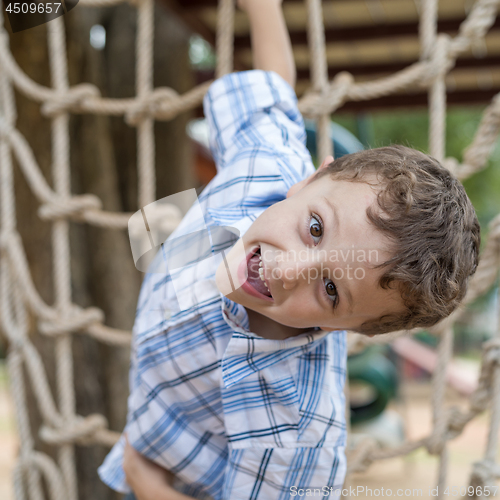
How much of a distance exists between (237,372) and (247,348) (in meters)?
0.03

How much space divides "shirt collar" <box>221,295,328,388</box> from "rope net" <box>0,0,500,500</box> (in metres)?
0.24

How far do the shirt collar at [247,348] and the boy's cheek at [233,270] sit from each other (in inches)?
1.3

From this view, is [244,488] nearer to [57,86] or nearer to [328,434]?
[328,434]

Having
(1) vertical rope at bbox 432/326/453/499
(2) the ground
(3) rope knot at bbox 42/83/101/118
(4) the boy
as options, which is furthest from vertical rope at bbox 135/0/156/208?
(2) the ground

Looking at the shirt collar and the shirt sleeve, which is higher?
the shirt sleeve

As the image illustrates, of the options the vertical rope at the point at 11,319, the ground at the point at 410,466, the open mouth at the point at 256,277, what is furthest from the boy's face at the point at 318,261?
the ground at the point at 410,466

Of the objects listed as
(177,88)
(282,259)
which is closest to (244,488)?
(282,259)

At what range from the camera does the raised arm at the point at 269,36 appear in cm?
81

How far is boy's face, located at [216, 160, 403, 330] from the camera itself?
53cm

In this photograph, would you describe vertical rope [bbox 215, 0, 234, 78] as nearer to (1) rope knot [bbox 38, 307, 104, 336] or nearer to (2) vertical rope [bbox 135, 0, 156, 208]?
(2) vertical rope [bbox 135, 0, 156, 208]

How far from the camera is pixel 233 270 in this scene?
583mm

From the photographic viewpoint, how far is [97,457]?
147 centimetres

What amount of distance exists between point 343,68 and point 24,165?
4.88 feet

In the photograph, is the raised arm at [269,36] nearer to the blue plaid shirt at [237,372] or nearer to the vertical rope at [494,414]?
the blue plaid shirt at [237,372]
